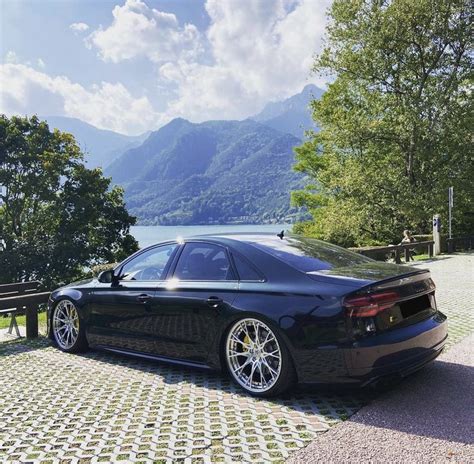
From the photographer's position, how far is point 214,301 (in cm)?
486

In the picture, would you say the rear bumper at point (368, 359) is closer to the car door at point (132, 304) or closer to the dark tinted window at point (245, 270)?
the dark tinted window at point (245, 270)

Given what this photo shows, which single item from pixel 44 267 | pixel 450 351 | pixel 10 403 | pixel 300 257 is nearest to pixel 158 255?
pixel 300 257

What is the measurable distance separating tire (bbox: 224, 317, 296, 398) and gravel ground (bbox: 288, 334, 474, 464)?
726 mm

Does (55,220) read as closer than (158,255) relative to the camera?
No

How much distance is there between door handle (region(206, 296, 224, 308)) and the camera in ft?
15.8

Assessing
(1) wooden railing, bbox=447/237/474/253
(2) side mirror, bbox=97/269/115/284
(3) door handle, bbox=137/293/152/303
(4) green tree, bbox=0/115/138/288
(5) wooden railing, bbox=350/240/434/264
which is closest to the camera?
(3) door handle, bbox=137/293/152/303

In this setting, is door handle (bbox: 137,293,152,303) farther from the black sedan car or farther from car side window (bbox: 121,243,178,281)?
car side window (bbox: 121,243,178,281)

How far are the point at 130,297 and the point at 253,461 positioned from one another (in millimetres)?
2859

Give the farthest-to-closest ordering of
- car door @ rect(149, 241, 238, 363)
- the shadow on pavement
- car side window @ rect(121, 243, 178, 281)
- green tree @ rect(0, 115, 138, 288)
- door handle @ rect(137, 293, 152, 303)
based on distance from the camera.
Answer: green tree @ rect(0, 115, 138, 288), car side window @ rect(121, 243, 178, 281), door handle @ rect(137, 293, 152, 303), car door @ rect(149, 241, 238, 363), the shadow on pavement

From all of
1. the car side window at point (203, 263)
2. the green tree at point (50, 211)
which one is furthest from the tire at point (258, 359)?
the green tree at point (50, 211)

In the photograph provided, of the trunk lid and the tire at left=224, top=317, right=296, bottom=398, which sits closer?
the trunk lid

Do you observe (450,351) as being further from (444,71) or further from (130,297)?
(444,71)

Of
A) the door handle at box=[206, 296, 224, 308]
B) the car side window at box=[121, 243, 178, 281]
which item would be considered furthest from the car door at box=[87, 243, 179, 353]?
the door handle at box=[206, 296, 224, 308]

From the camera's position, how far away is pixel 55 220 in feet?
99.9
